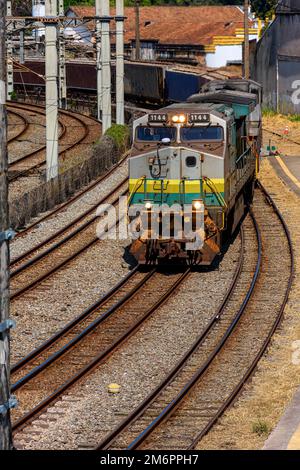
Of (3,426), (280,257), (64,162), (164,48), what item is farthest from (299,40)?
(3,426)

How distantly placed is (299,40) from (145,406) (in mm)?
43553

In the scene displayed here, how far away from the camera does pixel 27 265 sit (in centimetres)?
2348

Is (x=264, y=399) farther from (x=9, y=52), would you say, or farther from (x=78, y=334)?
(x=9, y=52)

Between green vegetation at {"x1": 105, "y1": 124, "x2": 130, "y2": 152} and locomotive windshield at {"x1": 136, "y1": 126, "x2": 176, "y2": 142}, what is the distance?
672 inches

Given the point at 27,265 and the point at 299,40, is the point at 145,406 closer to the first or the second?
the point at 27,265

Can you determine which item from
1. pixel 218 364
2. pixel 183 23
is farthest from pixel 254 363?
pixel 183 23

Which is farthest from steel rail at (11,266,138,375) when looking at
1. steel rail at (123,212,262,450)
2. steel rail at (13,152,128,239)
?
steel rail at (13,152,128,239)

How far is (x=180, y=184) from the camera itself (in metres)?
22.2

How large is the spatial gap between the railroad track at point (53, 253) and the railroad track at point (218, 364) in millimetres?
4338

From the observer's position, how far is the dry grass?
13469mm

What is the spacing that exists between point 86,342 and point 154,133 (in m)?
6.65

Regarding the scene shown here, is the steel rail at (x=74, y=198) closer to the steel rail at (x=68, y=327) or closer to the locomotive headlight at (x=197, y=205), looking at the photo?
the steel rail at (x=68, y=327)

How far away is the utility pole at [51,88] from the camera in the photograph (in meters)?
32.8

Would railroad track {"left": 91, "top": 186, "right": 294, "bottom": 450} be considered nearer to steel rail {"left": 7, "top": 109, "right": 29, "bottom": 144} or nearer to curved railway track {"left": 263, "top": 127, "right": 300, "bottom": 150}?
curved railway track {"left": 263, "top": 127, "right": 300, "bottom": 150}
